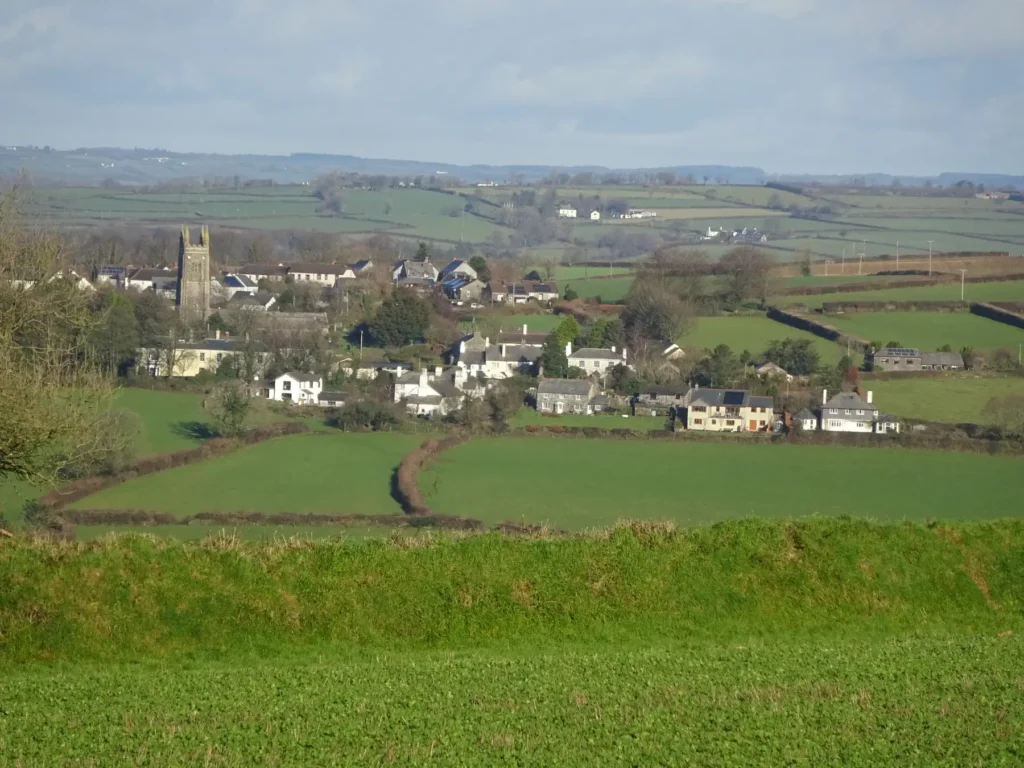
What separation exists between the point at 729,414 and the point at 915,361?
9.68m

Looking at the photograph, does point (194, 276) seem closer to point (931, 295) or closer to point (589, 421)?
point (589, 421)

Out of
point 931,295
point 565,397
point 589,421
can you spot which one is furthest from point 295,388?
point 931,295

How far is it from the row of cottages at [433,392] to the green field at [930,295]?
18.2 metres

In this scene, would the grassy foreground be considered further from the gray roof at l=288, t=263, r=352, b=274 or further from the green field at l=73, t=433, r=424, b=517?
the gray roof at l=288, t=263, r=352, b=274

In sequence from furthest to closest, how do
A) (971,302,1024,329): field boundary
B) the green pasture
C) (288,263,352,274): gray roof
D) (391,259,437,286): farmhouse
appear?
(288,263,352,274): gray roof
(391,259,437,286): farmhouse
(971,302,1024,329): field boundary
the green pasture

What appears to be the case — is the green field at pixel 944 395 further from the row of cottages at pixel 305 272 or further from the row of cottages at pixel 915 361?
the row of cottages at pixel 305 272

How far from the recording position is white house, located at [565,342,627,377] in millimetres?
40469

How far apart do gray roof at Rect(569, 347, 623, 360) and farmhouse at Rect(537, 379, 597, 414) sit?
4.83 meters

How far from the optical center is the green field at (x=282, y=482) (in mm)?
23516

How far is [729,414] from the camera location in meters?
33.0

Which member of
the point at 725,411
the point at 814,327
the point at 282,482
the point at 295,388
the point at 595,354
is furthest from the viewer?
the point at 814,327

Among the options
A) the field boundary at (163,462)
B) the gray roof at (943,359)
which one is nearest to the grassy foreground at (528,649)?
the field boundary at (163,462)

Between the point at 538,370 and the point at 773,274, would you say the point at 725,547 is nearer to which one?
the point at 538,370

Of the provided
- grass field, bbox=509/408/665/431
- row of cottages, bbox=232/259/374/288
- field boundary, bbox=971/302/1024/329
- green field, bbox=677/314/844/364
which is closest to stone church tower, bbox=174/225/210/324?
row of cottages, bbox=232/259/374/288
